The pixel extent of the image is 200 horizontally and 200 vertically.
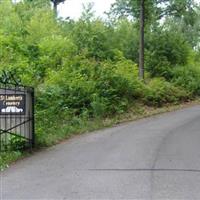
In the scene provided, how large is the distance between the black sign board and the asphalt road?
118 cm

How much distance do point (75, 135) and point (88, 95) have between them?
4338 mm

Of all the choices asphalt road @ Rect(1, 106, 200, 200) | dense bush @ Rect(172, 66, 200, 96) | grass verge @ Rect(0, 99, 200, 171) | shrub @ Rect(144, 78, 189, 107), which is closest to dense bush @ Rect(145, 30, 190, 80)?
dense bush @ Rect(172, 66, 200, 96)

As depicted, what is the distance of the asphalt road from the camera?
27.9ft

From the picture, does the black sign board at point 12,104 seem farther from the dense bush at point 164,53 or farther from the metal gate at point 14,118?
the dense bush at point 164,53

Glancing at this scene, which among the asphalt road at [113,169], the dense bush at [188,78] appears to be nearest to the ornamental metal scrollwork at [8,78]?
the asphalt road at [113,169]

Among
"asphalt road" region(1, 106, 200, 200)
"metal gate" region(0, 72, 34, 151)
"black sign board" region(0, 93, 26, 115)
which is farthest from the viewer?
"black sign board" region(0, 93, 26, 115)

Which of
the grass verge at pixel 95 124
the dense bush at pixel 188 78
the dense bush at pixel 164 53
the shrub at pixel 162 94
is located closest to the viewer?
the grass verge at pixel 95 124

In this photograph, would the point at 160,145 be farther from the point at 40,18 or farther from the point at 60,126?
the point at 40,18

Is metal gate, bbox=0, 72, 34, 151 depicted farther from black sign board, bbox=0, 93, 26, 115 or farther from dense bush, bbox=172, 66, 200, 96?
dense bush, bbox=172, 66, 200, 96

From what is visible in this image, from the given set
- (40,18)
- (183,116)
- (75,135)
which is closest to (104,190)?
(75,135)

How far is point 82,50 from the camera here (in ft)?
88.6

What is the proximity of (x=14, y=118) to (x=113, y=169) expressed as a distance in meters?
3.32

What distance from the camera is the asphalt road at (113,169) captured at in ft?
27.9

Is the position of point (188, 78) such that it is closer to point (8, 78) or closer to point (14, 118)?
point (8, 78)
